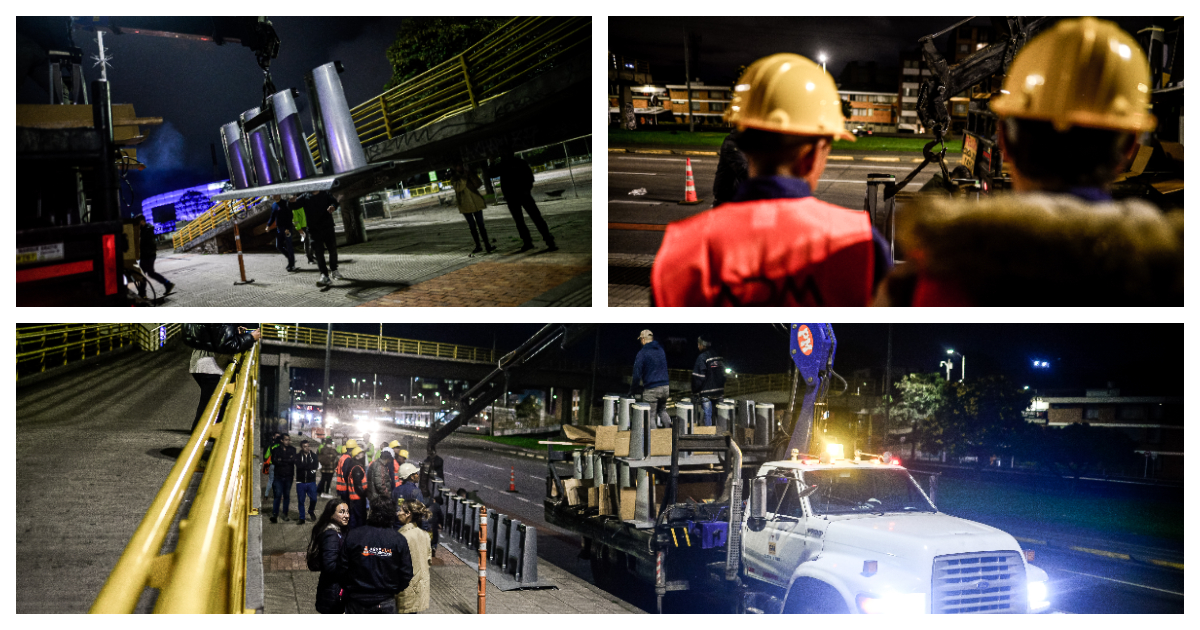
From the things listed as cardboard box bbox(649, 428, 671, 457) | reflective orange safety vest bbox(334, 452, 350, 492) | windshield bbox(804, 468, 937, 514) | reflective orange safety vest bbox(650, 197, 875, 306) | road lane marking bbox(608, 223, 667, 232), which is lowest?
reflective orange safety vest bbox(334, 452, 350, 492)

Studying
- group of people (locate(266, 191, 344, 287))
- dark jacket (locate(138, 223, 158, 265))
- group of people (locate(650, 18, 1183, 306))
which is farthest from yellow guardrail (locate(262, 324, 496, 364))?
group of people (locate(650, 18, 1183, 306))

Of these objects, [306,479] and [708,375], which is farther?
[306,479]

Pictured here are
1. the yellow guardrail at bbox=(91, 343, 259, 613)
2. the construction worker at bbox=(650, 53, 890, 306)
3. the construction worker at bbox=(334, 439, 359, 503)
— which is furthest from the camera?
the construction worker at bbox=(334, 439, 359, 503)

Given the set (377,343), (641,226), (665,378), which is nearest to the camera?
(641,226)

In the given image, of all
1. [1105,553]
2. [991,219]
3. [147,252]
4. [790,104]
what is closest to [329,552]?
[147,252]

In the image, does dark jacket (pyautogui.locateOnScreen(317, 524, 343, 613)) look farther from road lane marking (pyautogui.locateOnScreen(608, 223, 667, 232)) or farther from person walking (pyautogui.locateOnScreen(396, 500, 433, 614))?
road lane marking (pyautogui.locateOnScreen(608, 223, 667, 232))

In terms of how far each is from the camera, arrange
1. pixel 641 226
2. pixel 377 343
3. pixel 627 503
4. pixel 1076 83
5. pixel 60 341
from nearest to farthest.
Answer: pixel 1076 83 < pixel 641 226 < pixel 60 341 < pixel 377 343 < pixel 627 503

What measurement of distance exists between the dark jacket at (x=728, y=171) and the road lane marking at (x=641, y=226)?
57 centimetres

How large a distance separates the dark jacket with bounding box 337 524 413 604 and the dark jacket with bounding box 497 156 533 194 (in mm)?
2015

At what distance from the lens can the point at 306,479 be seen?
607 centimetres

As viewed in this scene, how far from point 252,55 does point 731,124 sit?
280 cm

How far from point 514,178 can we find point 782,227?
7.14 ft

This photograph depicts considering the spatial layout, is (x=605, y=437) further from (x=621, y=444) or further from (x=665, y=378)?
(x=665, y=378)

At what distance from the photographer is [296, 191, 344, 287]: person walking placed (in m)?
4.76
